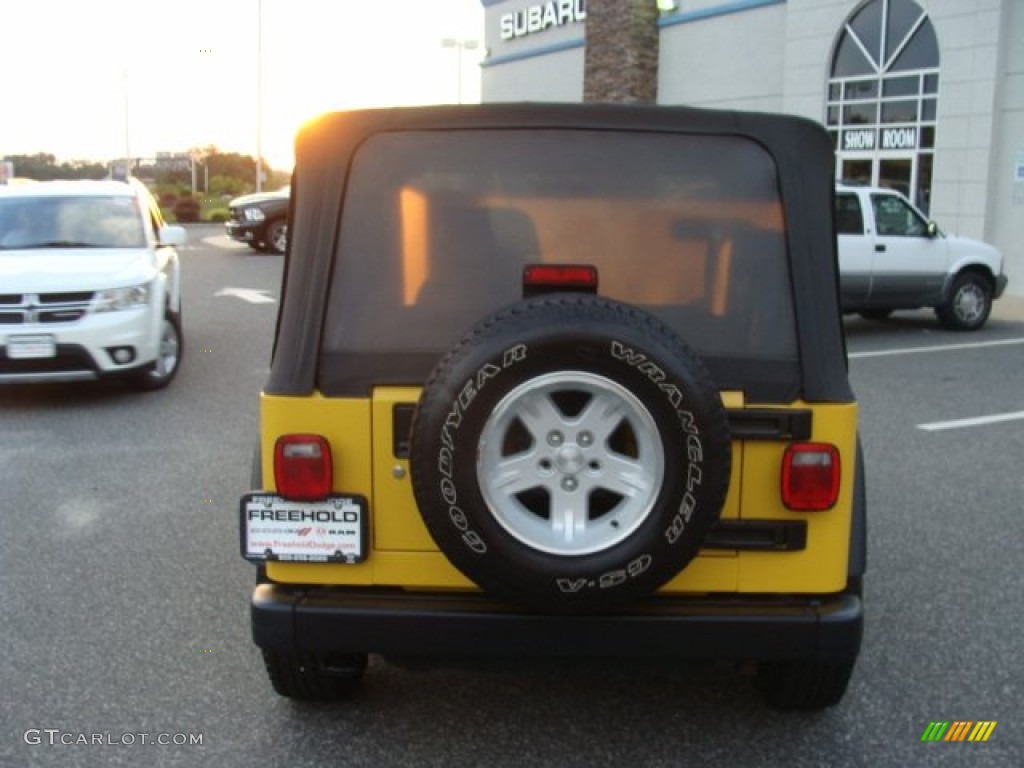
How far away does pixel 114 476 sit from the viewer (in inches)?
275

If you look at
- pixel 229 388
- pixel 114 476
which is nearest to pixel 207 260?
pixel 229 388

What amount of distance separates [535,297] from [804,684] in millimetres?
1535

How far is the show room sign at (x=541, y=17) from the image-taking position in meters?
31.4

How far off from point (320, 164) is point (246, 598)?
223 cm

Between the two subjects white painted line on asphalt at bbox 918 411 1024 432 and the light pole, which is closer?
white painted line on asphalt at bbox 918 411 1024 432

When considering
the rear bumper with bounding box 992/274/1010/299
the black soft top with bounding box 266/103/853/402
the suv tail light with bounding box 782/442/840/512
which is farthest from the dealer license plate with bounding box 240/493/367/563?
the rear bumper with bounding box 992/274/1010/299

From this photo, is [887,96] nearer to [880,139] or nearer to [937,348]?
[880,139]

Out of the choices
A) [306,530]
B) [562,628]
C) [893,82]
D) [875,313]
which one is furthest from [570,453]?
[893,82]

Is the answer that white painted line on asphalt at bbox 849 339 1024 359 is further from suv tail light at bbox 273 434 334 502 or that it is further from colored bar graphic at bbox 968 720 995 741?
suv tail light at bbox 273 434 334 502

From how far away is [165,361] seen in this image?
32.4ft

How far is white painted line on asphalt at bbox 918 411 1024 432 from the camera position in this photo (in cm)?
865

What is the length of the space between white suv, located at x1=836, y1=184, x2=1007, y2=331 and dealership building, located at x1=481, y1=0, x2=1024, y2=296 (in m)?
5.04

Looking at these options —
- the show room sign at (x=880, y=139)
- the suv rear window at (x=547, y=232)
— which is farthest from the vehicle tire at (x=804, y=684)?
the show room sign at (x=880, y=139)

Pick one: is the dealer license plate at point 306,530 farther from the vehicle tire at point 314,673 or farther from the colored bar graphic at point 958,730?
the colored bar graphic at point 958,730
